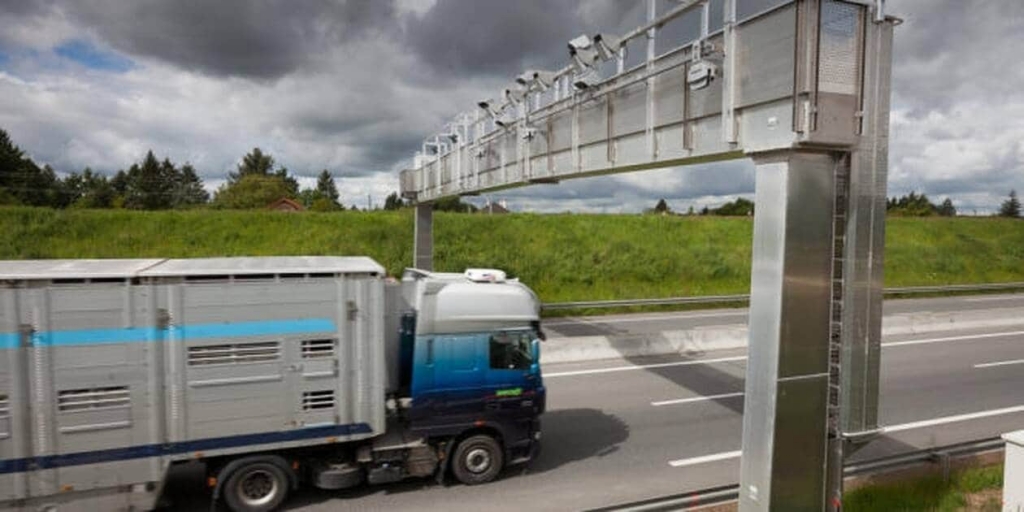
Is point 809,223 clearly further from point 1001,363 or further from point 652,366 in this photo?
point 1001,363

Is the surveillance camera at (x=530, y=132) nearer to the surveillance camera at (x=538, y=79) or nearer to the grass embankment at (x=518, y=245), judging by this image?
the surveillance camera at (x=538, y=79)

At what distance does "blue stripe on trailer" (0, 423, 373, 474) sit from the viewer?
7.12 meters

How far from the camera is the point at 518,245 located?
35812 mm

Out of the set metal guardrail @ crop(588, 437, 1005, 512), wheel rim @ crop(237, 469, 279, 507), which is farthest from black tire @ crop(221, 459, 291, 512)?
metal guardrail @ crop(588, 437, 1005, 512)

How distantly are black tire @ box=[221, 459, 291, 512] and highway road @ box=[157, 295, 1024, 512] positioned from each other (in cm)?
42

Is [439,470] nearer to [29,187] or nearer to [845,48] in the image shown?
[845,48]

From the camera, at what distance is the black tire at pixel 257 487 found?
26.3ft

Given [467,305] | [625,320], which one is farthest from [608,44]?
[625,320]

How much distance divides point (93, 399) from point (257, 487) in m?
2.30

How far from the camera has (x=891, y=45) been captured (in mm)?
6926

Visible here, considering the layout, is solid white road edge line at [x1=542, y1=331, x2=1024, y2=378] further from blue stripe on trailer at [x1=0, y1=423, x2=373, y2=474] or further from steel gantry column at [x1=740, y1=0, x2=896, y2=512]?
steel gantry column at [x1=740, y1=0, x2=896, y2=512]

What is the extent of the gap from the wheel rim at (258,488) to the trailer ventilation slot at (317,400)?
104 cm

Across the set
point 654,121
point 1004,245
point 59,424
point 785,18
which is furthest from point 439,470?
point 1004,245

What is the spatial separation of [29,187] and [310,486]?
6451cm
